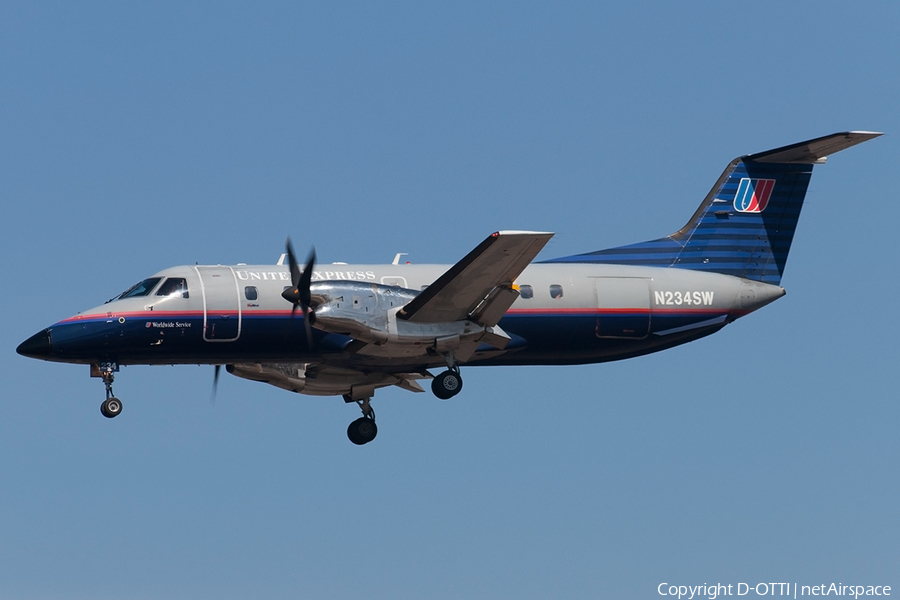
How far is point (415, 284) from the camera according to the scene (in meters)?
25.8

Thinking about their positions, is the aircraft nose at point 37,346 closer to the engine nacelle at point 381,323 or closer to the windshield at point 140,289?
the windshield at point 140,289

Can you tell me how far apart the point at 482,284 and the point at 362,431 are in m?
5.91

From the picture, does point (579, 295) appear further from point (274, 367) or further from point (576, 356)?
point (274, 367)

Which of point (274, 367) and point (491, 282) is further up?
point (491, 282)

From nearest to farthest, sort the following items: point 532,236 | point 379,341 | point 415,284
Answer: point 532,236 → point 379,341 → point 415,284

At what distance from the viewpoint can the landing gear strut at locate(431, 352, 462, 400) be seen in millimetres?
24812

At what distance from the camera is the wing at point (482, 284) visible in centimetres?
2262

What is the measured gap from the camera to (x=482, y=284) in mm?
23797

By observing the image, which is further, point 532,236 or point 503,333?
point 503,333

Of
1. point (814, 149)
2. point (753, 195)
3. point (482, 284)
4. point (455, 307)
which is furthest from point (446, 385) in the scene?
point (814, 149)

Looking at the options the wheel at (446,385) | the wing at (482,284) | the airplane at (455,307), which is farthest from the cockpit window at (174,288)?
the wheel at (446,385)

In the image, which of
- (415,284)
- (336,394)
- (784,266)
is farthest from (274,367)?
(784,266)

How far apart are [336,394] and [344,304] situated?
A: 5317mm

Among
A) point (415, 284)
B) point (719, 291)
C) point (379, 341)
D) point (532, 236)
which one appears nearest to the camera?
point (532, 236)
